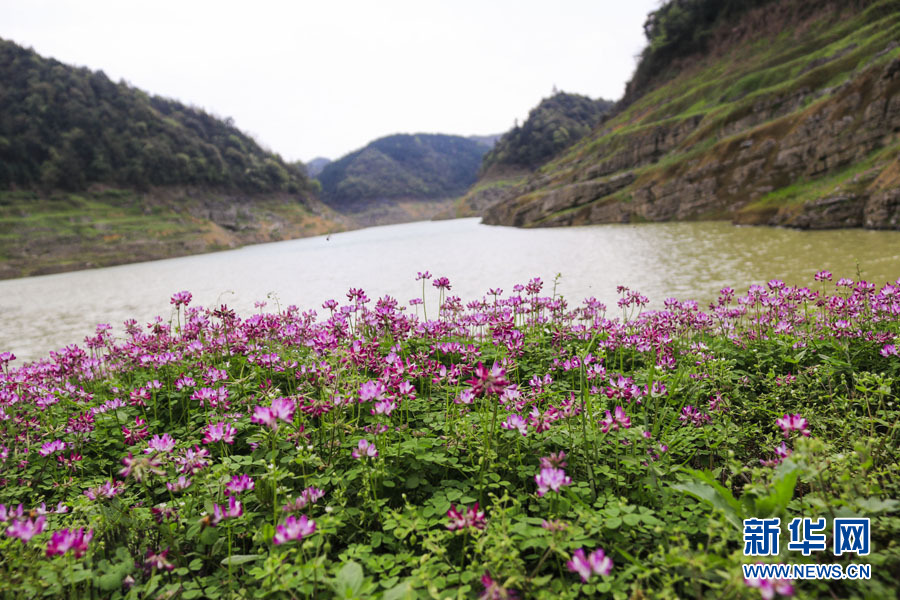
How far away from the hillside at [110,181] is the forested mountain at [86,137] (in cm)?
22

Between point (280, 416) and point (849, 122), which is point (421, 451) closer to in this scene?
point (280, 416)

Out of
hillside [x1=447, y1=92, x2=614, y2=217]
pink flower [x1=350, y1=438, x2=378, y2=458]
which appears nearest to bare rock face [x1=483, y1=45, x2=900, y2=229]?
pink flower [x1=350, y1=438, x2=378, y2=458]

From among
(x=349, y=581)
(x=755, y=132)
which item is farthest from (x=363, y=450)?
(x=755, y=132)

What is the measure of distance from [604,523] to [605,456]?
3.12 feet

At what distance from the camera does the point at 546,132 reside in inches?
5290

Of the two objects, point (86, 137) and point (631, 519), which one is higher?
point (86, 137)

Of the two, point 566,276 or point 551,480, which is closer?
point 551,480

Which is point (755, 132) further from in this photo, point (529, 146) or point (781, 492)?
point (529, 146)

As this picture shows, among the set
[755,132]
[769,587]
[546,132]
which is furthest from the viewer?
[546,132]

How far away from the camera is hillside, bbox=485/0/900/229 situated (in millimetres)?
25062

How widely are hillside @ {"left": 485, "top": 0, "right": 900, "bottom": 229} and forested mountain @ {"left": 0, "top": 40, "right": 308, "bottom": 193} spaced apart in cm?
7790

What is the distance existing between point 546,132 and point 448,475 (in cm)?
14679

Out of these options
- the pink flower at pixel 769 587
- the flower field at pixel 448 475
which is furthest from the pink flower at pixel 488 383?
the pink flower at pixel 769 587

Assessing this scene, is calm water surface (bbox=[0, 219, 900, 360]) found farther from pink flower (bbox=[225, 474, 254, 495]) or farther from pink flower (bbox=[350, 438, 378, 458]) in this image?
pink flower (bbox=[350, 438, 378, 458])
